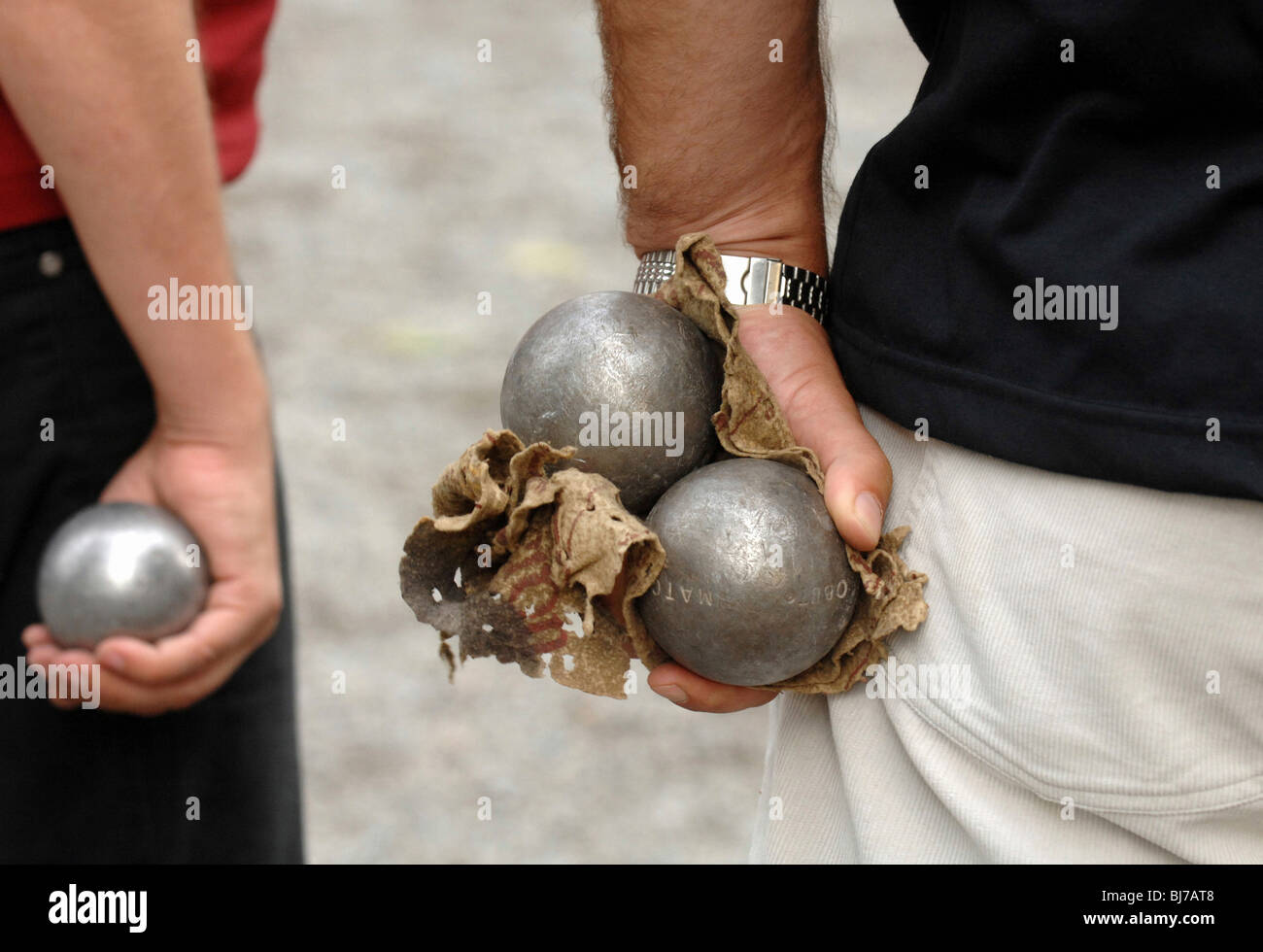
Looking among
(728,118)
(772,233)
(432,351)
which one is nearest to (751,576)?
(772,233)

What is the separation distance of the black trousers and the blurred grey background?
143 centimetres

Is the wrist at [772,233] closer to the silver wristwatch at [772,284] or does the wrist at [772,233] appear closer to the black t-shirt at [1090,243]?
the silver wristwatch at [772,284]

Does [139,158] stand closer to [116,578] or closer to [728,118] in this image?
[116,578]

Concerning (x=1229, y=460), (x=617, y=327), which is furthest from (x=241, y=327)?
(x=1229, y=460)

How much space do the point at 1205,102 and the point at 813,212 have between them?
0.74 metres

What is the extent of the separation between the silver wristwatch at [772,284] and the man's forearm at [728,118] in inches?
1.9

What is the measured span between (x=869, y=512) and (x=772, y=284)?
0.45 meters

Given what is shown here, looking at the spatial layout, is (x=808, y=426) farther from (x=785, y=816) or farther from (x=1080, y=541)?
(x=785, y=816)

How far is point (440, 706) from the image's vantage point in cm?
464

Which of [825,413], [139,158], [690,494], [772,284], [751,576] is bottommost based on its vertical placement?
[751,576]

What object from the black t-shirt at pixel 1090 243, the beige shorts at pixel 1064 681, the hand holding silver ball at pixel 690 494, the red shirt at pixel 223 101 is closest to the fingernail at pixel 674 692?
the hand holding silver ball at pixel 690 494

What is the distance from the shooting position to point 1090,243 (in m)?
1.67

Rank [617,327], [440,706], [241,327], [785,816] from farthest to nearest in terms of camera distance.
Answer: [440,706], [241,327], [785,816], [617,327]

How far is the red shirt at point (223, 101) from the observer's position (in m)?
2.28
